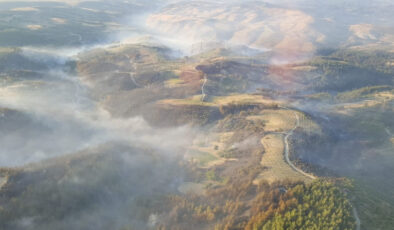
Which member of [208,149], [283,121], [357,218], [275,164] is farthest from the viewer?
[283,121]

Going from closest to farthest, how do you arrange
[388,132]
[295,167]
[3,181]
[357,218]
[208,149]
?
1. [357,218]
2. [3,181]
3. [295,167]
4. [208,149]
5. [388,132]

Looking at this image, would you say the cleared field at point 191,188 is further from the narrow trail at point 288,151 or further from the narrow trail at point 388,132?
the narrow trail at point 388,132

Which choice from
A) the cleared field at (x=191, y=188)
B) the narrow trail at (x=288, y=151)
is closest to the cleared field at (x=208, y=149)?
the cleared field at (x=191, y=188)

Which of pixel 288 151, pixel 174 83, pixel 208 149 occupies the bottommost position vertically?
pixel 208 149

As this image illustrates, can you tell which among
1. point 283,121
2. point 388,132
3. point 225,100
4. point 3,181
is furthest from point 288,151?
point 3,181

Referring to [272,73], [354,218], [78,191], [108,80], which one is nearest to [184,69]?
[108,80]

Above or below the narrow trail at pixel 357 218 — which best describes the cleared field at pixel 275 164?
below

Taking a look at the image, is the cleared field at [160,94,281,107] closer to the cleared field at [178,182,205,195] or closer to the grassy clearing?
the grassy clearing

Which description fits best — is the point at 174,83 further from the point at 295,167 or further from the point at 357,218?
the point at 357,218
